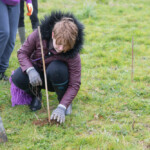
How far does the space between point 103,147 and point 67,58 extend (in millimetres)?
1007

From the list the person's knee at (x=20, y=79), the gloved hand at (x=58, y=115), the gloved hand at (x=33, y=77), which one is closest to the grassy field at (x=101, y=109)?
the gloved hand at (x=58, y=115)

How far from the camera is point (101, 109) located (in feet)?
10.3

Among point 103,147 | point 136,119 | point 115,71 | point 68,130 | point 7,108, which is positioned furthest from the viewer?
point 115,71

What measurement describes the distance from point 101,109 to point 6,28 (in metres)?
1.61

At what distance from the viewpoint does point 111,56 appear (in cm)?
474

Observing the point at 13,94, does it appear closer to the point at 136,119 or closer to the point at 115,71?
the point at 136,119

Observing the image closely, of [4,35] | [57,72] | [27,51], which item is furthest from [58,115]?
[4,35]

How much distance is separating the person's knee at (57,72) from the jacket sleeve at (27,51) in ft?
0.77

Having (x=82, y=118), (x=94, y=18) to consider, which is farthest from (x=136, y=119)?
(x=94, y=18)

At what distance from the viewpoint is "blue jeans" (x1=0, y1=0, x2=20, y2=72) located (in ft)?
10.7

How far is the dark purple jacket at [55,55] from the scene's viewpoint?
2721 millimetres

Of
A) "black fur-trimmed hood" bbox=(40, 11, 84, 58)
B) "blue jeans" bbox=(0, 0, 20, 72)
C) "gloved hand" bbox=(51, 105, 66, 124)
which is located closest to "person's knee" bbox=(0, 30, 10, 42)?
"blue jeans" bbox=(0, 0, 20, 72)

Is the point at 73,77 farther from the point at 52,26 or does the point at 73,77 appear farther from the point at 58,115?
the point at 52,26

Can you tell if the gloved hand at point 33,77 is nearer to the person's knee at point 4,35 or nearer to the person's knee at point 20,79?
the person's knee at point 20,79
